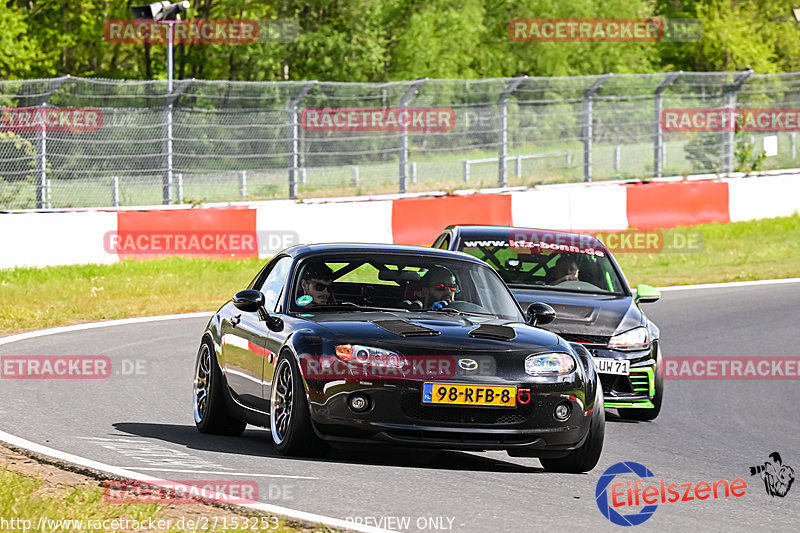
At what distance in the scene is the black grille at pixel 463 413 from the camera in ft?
25.3

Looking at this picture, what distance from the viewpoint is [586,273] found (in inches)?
496

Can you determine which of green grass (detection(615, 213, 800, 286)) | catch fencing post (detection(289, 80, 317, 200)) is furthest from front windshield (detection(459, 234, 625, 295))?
catch fencing post (detection(289, 80, 317, 200))

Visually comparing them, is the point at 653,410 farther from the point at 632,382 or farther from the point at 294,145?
the point at 294,145

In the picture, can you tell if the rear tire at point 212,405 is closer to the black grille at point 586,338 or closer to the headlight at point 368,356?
the headlight at point 368,356

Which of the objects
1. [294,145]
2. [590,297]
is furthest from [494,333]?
[294,145]

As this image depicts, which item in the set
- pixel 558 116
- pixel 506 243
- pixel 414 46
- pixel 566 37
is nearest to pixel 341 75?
pixel 414 46

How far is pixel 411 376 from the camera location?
7.70 m

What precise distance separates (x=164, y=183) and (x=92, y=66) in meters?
37.5

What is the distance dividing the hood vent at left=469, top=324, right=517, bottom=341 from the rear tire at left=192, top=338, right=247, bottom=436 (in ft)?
6.32

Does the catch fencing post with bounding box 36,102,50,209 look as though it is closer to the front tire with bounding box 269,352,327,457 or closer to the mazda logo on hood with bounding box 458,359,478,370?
the front tire with bounding box 269,352,327,457

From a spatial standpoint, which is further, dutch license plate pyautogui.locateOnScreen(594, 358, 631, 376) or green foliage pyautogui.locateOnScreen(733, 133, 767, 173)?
green foliage pyautogui.locateOnScreen(733, 133, 767, 173)

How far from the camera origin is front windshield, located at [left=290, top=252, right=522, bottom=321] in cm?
892

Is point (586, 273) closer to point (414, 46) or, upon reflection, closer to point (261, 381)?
point (261, 381)

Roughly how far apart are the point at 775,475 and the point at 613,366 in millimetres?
2200
